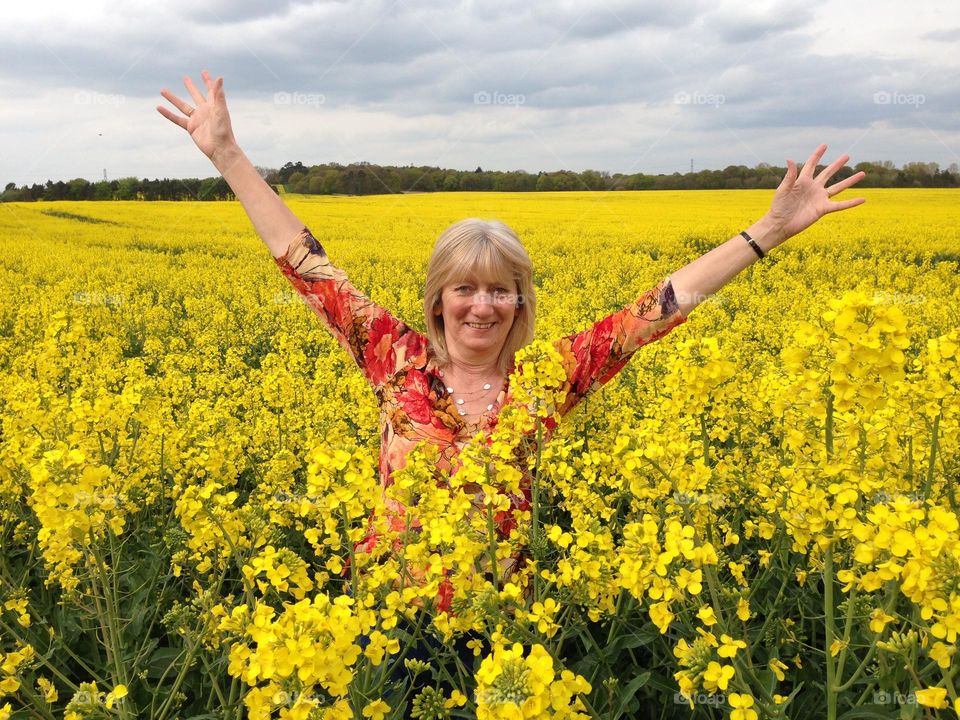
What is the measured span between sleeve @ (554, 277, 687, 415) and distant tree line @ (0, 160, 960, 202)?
62.6 feet

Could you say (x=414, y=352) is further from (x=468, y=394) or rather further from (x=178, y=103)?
(x=178, y=103)

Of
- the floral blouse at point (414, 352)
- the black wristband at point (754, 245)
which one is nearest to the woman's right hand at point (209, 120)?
the floral blouse at point (414, 352)

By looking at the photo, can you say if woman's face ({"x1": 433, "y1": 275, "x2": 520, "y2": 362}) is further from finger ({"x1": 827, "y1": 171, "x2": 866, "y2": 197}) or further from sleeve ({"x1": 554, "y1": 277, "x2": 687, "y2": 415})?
finger ({"x1": 827, "y1": 171, "x2": 866, "y2": 197})

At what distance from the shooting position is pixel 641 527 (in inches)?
65.7

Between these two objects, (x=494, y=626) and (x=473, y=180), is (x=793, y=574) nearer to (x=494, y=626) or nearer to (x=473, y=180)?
(x=494, y=626)

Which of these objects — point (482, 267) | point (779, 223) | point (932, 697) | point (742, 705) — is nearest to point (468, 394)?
point (482, 267)

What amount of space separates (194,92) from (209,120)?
0.65ft

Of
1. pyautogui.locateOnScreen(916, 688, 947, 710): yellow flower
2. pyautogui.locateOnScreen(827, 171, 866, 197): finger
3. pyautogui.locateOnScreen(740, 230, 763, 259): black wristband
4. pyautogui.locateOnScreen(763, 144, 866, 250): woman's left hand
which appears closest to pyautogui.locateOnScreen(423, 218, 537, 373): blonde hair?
pyautogui.locateOnScreen(740, 230, 763, 259): black wristband

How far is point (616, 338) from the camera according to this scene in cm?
287

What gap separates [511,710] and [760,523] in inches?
50.5

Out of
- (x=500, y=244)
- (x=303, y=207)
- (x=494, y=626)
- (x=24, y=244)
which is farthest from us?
(x=303, y=207)

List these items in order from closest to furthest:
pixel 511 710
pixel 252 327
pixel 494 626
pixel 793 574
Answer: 1. pixel 511 710
2. pixel 494 626
3. pixel 793 574
4. pixel 252 327

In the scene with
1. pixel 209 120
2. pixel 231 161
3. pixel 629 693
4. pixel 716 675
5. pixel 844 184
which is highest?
pixel 209 120

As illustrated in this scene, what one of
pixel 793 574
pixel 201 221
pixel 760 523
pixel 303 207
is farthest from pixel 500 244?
pixel 303 207
